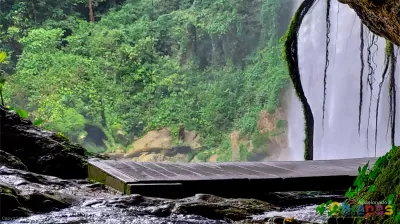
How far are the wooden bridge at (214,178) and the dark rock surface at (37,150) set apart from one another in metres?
0.32

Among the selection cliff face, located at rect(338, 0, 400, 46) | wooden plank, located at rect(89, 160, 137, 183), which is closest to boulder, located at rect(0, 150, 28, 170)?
wooden plank, located at rect(89, 160, 137, 183)

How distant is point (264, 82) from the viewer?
19.3 metres

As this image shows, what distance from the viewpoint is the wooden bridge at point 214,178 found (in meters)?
3.20

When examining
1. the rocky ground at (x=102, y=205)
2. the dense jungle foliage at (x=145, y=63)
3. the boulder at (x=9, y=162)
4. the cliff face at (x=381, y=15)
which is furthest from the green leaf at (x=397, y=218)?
the dense jungle foliage at (x=145, y=63)

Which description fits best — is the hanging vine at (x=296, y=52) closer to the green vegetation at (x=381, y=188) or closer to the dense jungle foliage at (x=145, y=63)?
the green vegetation at (x=381, y=188)

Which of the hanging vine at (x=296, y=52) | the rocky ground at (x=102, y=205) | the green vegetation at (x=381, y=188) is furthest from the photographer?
the hanging vine at (x=296, y=52)

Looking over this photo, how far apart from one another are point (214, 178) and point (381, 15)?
4.97ft

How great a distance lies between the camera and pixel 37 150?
167 inches

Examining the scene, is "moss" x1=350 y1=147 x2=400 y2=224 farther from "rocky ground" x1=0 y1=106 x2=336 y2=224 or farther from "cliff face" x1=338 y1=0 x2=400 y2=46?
"cliff face" x1=338 y1=0 x2=400 y2=46

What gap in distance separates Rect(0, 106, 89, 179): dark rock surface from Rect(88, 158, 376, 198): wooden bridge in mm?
316

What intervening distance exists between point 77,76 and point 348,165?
14944mm

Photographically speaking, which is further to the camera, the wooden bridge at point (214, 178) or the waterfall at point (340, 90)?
the waterfall at point (340, 90)

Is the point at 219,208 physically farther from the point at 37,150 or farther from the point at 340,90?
the point at 340,90

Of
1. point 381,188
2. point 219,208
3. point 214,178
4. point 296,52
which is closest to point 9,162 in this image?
point 214,178
